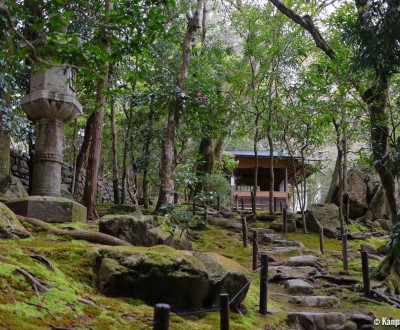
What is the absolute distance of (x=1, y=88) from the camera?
29.5 ft

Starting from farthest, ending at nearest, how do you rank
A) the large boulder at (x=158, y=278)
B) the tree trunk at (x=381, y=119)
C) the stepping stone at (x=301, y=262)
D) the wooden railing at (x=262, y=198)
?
1. the wooden railing at (x=262, y=198)
2. the stepping stone at (x=301, y=262)
3. the tree trunk at (x=381, y=119)
4. the large boulder at (x=158, y=278)

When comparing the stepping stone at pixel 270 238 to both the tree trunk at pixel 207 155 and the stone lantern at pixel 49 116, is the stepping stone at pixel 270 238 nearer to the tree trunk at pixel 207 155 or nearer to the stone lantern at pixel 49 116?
the tree trunk at pixel 207 155

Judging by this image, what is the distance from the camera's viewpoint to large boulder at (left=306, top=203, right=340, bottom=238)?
1636 cm

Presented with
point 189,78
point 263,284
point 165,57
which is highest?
point 165,57

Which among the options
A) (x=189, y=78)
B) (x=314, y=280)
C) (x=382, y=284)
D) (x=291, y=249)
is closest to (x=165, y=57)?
(x=189, y=78)

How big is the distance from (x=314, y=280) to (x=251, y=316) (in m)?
4.03

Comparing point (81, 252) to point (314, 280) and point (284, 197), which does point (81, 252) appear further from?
point (284, 197)

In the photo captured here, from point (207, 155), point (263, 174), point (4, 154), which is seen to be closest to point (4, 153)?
point (4, 154)

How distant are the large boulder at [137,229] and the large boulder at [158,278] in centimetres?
187

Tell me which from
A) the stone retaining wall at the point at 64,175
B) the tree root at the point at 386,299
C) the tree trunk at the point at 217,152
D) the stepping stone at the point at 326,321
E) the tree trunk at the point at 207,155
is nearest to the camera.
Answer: the stepping stone at the point at 326,321

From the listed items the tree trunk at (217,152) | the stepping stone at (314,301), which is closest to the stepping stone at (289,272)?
the stepping stone at (314,301)

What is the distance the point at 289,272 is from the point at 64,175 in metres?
11.4

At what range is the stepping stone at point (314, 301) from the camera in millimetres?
7030

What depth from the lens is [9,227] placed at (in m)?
5.76
